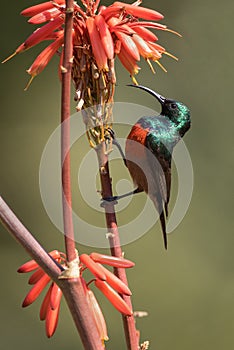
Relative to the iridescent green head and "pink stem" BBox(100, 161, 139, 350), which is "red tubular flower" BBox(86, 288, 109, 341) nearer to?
"pink stem" BBox(100, 161, 139, 350)

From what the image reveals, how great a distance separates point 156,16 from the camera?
0.74m

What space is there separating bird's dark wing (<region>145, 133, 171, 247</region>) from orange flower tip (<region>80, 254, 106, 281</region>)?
32 cm

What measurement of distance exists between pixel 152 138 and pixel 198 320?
1322 mm

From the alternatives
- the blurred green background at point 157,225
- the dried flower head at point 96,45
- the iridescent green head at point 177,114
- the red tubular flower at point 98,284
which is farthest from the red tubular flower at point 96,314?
the blurred green background at point 157,225

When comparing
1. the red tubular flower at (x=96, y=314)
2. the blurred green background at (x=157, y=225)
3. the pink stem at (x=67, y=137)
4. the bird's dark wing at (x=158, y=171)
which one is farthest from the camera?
the blurred green background at (x=157, y=225)

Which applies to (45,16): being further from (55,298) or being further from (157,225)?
(157,225)

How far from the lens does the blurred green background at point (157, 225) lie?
88.7 inches

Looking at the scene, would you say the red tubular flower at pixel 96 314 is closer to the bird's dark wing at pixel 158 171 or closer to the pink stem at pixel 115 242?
the pink stem at pixel 115 242

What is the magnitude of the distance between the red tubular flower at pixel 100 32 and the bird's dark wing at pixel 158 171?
9.7 inches

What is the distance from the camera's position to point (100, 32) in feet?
2.28

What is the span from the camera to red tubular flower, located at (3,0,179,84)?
692 millimetres

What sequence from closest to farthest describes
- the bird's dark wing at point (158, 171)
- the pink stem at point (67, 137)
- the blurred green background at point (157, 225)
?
the pink stem at point (67, 137)
the bird's dark wing at point (158, 171)
the blurred green background at point (157, 225)

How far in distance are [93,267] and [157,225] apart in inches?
62.9

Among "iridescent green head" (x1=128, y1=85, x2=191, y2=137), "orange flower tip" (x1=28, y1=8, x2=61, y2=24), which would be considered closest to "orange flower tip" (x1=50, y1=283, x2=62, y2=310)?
"orange flower tip" (x1=28, y1=8, x2=61, y2=24)
